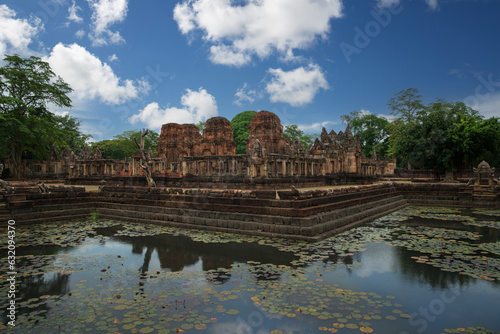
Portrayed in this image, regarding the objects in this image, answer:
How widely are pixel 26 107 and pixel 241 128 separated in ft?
114

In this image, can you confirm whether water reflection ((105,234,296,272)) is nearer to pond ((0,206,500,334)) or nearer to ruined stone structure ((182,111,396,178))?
pond ((0,206,500,334))

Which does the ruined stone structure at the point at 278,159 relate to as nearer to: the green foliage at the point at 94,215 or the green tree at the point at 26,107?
the green foliage at the point at 94,215

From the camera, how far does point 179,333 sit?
3.52 m

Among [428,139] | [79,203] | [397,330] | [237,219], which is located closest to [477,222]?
[237,219]

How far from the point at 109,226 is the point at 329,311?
884cm

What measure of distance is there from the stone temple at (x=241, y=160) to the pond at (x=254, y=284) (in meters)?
9.51

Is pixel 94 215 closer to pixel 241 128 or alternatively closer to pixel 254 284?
pixel 254 284

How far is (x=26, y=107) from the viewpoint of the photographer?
3012 cm

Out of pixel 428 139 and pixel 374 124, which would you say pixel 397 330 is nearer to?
pixel 428 139

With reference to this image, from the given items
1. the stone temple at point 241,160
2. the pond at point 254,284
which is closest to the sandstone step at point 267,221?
the pond at point 254,284

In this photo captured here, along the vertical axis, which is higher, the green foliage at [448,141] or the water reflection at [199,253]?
the green foliage at [448,141]

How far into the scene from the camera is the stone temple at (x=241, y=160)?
1816 centimetres

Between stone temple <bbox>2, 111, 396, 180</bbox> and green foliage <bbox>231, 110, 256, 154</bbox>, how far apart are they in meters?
18.6

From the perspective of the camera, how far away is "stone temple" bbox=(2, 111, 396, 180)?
18.2 meters
